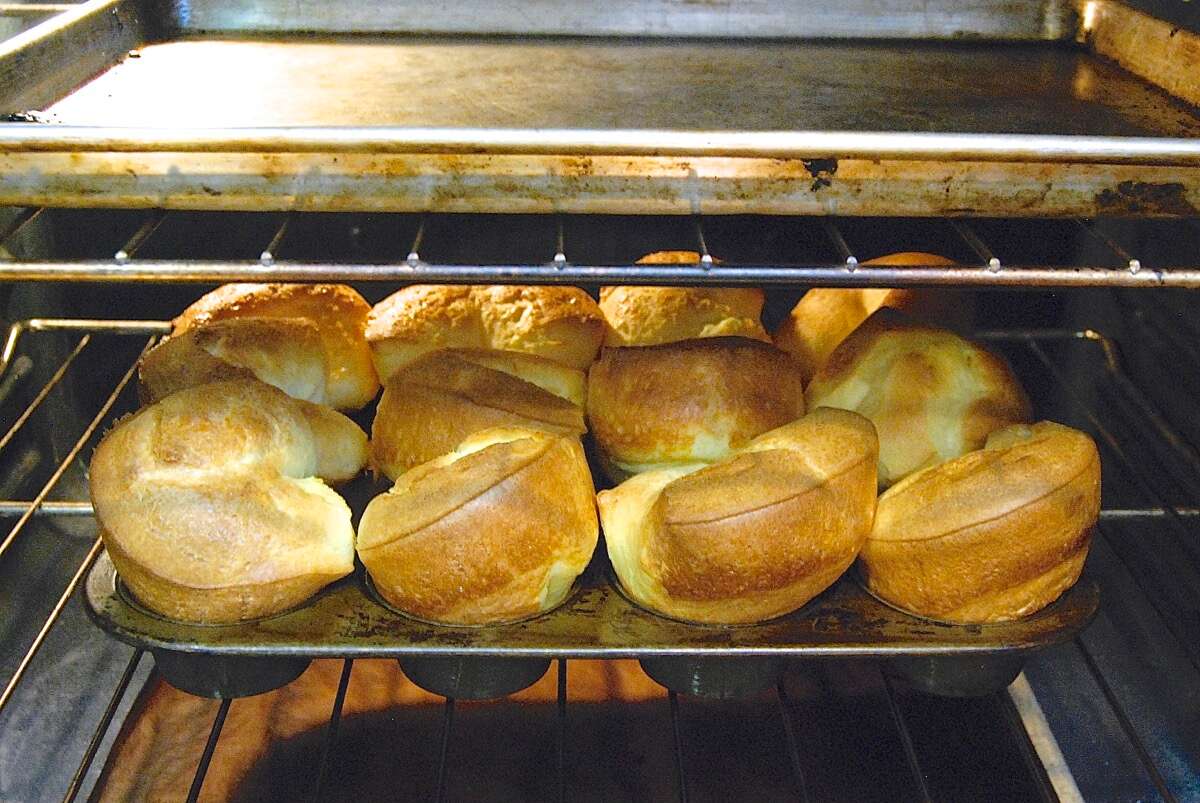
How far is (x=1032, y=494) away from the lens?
125 cm

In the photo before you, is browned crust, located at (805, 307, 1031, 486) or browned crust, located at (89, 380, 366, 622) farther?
browned crust, located at (805, 307, 1031, 486)

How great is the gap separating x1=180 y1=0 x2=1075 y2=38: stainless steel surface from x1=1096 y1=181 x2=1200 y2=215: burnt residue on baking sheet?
0.58 meters

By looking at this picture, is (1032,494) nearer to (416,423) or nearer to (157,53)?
(416,423)

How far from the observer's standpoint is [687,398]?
1427 mm

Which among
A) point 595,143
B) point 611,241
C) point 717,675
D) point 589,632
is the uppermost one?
point 595,143

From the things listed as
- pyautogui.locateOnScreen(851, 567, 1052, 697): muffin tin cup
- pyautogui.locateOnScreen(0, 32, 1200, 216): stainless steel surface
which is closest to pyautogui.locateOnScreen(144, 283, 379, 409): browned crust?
pyautogui.locateOnScreen(0, 32, 1200, 216): stainless steel surface

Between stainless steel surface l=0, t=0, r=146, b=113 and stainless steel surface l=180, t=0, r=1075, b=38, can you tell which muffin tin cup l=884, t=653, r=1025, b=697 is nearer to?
stainless steel surface l=180, t=0, r=1075, b=38

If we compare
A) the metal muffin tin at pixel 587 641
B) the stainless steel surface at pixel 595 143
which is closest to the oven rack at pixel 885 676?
the metal muffin tin at pixel 587 641

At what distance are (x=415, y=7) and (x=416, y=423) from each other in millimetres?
633

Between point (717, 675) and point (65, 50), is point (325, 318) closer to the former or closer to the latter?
point (65, 50)

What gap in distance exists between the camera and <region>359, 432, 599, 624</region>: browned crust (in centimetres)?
124

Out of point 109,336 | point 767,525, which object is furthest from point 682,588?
point 109,336

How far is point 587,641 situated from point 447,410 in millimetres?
366

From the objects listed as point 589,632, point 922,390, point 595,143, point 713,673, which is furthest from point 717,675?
point 595,143
